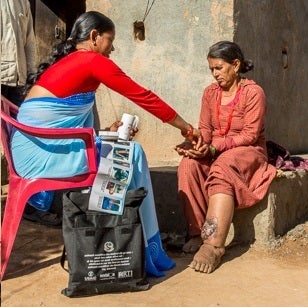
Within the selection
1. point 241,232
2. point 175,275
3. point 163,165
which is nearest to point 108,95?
point 163,165

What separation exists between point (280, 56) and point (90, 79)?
9.38 ft

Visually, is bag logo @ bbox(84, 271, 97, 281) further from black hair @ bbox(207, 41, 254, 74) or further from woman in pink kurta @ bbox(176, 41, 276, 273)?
black hair @ bbox(207, 41, 254, 74)

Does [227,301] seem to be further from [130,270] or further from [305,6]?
[305,6]

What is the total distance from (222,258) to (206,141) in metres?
0.85

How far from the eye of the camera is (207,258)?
3.61 m

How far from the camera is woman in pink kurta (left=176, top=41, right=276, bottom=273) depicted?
12.4 ft

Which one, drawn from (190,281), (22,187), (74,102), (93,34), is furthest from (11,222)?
(93,34)

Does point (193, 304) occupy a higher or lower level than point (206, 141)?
lower

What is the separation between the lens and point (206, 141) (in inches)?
166

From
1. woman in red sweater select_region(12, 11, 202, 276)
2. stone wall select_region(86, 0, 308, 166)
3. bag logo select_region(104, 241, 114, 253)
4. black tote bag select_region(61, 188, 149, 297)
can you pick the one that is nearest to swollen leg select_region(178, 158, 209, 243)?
woman in red sweater select_region(12, 11, 202, 276)

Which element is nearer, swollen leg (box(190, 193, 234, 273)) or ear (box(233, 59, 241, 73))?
swollen leg (box(190, 193, 234, 273))

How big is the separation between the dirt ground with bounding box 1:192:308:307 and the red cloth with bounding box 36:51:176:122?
3.34 ft

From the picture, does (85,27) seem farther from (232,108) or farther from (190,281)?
(190,281)

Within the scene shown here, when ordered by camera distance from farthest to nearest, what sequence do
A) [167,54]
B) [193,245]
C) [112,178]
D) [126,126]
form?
[167,54] < [193,245] < [126,126] < [112,178]
